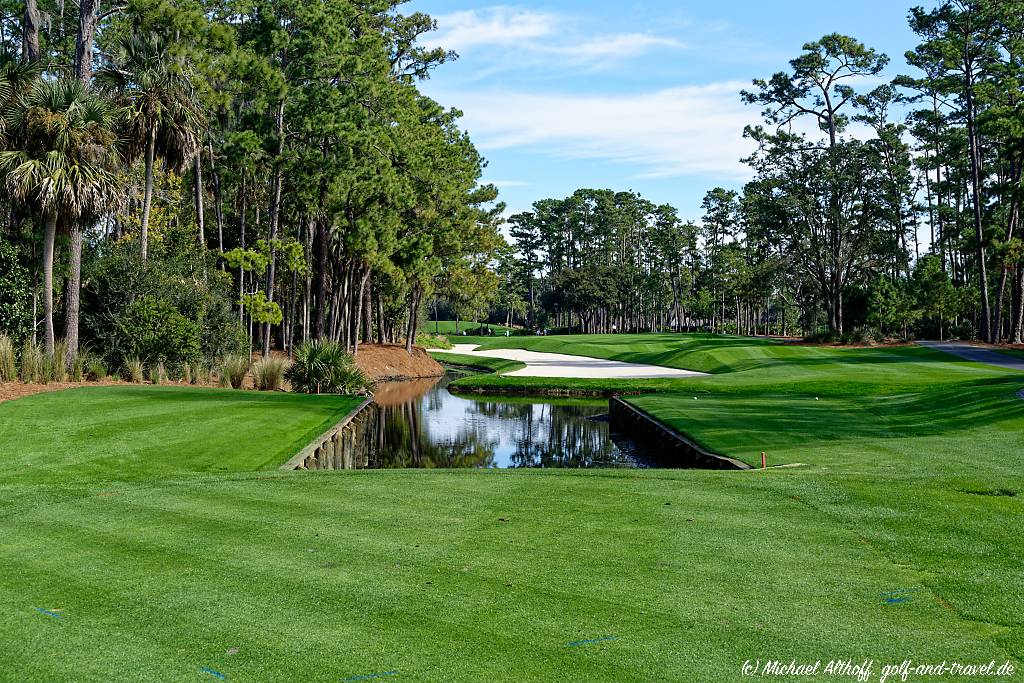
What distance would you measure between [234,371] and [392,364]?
21833 mm

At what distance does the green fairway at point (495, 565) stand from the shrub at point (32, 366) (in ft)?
26.8

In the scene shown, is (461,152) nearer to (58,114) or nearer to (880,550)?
(58,114)

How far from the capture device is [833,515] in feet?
31.9

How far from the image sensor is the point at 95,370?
25719 millimetres

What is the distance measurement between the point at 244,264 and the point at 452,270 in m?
25.3

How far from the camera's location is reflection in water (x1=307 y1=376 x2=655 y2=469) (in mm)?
20734

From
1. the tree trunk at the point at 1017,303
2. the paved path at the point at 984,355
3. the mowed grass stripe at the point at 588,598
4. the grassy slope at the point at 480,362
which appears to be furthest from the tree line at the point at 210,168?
the tree trunk at the point at 1017,303

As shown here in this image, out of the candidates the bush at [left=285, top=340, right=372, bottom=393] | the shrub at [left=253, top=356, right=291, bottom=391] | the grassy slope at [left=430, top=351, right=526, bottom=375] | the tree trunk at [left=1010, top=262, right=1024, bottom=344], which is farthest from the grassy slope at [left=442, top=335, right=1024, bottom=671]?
the tree trunk at [left=1010, top=262, right=1024, bottom=344]

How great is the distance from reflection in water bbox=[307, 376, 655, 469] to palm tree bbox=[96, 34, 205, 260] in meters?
13.4

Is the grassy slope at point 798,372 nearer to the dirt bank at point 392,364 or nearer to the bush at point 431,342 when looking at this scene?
the dirt bank at point 392,364

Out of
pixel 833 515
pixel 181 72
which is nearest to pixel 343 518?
pixel 833 515

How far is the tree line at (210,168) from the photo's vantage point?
82.1 ft

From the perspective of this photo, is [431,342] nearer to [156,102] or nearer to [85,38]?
[156,102]

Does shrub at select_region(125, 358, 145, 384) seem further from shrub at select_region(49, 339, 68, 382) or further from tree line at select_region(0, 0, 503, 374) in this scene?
shrub at select_region(49, 339, 68, 382)
